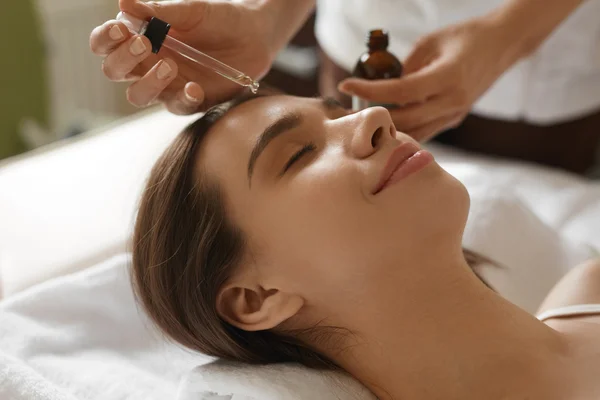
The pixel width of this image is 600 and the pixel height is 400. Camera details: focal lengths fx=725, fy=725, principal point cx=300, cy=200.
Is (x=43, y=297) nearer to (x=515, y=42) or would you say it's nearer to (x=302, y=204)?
(x=302, y=204)

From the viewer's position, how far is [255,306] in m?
0.97

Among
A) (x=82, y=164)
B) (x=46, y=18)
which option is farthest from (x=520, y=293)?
(x=46, y=18)

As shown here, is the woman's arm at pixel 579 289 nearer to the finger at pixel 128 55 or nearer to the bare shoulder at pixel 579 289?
the bare shoulder at pixel 579 289

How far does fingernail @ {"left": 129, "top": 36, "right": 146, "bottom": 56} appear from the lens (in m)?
0.91

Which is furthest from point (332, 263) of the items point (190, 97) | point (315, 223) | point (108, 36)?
point (108, 36)

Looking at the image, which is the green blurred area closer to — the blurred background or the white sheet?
the blurred background

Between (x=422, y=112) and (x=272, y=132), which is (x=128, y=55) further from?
(x=422, y=112)

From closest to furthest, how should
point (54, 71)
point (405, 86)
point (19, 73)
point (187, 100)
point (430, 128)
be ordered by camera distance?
point (187, 100), point (405, 86), point (430, 128), point (19, 73), point (54, 71)

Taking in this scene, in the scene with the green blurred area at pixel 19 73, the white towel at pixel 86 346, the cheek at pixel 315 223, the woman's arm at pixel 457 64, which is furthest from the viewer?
the green blurred area at pixel 19 73

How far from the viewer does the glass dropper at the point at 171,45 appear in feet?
3.10

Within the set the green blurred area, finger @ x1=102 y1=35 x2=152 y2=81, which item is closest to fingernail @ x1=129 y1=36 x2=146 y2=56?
finger @ x1=102 y1=35 x2=152 y2=81

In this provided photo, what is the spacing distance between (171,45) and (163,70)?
55mm

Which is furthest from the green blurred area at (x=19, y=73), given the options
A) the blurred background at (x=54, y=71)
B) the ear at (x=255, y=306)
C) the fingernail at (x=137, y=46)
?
the ear at (x=255, y=306)

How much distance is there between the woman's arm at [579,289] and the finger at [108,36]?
770mm
